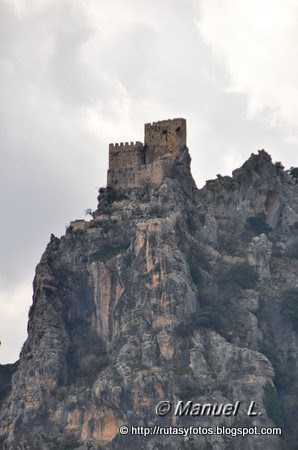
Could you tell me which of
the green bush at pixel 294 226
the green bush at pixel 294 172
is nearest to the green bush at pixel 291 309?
the green bush at pixel 294 226

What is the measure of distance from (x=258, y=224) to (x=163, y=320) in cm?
2170

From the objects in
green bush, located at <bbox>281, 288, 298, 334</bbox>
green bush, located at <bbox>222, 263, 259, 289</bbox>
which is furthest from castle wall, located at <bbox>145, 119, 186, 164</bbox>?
green bush, located at <bbox>281, 288, 298, 334</bbox>

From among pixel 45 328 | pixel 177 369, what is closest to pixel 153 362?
pixel 177 369

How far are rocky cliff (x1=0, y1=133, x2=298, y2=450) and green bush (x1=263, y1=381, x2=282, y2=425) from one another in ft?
0.59

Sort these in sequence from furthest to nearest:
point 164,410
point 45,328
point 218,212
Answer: point 218,212 < point 45,328 < point 164,410

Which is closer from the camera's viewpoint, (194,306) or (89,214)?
(194,306)

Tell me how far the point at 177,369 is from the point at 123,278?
45.0 ft

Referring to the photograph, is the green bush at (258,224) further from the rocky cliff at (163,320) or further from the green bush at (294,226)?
the green bush at (294,226)

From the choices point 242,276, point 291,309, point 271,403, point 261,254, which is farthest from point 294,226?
point 271,403

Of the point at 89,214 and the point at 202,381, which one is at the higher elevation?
the point at 89,214

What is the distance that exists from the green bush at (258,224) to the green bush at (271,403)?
24876 millimetres

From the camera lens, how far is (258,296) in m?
176

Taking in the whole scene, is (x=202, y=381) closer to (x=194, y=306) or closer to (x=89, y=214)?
(x=194, y=306)

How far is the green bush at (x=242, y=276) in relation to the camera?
17625 centimetres
